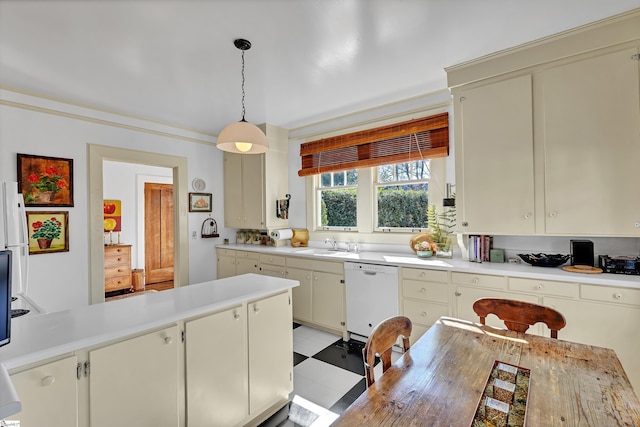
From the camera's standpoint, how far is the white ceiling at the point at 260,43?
1875mm

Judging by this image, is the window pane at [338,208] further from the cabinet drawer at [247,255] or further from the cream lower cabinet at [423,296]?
the cream lower cabinet at [423,296]

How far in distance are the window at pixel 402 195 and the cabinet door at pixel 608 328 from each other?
1.55 m

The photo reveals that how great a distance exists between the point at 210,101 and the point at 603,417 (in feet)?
12.6

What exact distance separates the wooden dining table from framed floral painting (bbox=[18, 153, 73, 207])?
12.6 ft

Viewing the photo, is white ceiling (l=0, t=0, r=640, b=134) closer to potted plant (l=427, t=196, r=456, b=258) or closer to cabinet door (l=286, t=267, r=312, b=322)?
potted plant (l=427, t=196, r=456, b=258)

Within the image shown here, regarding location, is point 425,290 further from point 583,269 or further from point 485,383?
point 485,383

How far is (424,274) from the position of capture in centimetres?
270

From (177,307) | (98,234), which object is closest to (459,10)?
(177,307)

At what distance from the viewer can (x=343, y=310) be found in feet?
10.6

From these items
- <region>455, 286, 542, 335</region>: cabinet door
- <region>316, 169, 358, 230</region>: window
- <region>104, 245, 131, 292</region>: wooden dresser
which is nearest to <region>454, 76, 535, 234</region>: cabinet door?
<region>455, 286, 542, 335</region>: cabinet door

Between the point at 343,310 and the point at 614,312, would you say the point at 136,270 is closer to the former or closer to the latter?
the point at 343,310

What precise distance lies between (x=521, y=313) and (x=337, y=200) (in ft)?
9.14

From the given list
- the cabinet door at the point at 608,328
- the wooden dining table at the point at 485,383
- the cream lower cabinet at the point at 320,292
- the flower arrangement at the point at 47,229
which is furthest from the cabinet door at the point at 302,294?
the flower arrangement at the point at 47,229

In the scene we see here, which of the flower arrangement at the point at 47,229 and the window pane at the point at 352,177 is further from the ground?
the window pane at the point at 352,177
